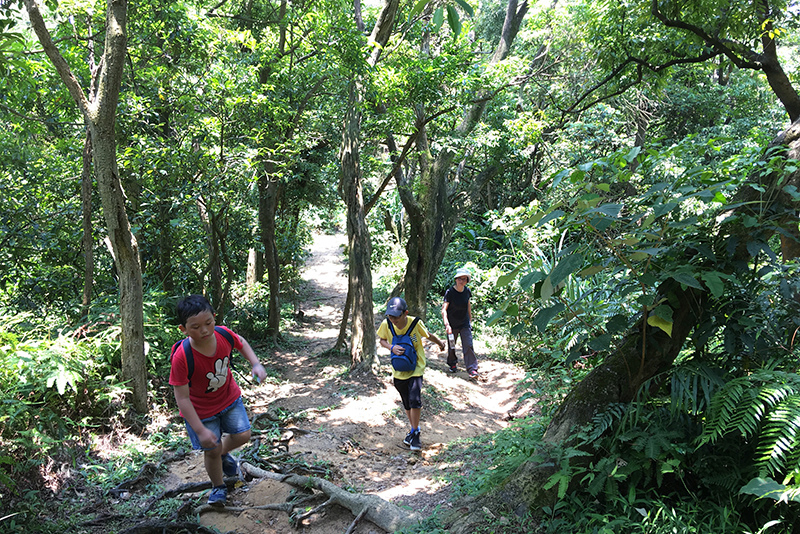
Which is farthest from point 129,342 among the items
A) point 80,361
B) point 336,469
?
point 336,469

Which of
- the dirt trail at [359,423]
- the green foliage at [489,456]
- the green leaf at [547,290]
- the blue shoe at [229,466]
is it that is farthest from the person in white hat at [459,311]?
the green leaf at [547,290]

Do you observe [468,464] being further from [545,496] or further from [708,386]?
[708,386]

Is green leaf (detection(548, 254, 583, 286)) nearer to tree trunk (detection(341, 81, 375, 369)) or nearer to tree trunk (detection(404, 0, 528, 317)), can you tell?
tree trunk (detection(341, 81, 375, 369))

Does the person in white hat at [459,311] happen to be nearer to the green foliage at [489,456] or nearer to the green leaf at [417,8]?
the green foliage at [489,456]

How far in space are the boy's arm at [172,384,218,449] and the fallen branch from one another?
3.25 feet

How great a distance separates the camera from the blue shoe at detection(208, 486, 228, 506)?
11.6ft

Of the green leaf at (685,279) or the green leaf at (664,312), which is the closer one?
the green leaf at (685,279)

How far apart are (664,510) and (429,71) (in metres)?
6.43

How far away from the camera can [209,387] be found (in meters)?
3.51

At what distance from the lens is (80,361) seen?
4980 millimetres

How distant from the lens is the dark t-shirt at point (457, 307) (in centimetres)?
771

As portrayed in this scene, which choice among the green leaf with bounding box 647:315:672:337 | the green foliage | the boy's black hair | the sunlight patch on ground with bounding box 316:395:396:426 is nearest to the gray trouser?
the sunlight patch on ground with bounding box 316:395:396:426

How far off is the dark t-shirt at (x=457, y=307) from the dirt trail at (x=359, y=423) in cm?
100

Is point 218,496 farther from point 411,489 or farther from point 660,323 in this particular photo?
point 660,323
